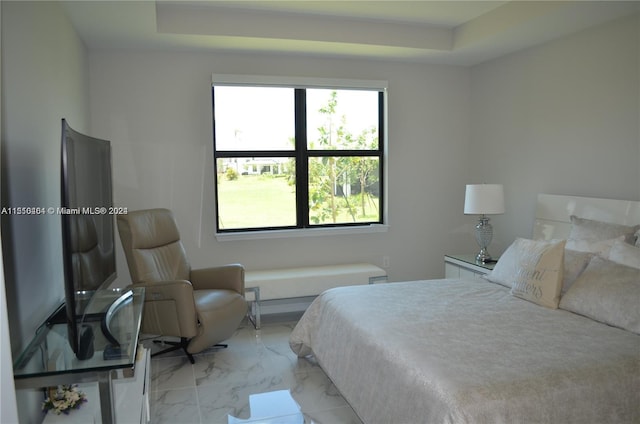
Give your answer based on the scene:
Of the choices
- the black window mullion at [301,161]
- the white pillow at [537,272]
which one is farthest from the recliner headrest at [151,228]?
the white pillow at [537,272]

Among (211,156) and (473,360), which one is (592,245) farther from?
(211,156)

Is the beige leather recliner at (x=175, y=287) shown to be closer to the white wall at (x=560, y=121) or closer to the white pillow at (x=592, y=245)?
the white pillow at (x=592, y=245)

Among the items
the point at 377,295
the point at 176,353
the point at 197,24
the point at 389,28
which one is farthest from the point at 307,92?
the point at 176,353

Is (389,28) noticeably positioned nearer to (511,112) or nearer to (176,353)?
(511,112)

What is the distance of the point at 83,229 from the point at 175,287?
1.25 m

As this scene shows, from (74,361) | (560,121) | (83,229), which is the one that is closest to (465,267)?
(560,121)

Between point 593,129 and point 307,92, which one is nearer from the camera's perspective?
point 593,129

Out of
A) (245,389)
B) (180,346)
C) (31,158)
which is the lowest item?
(245,389)

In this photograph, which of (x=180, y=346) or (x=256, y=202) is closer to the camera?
(x=180, y=346)

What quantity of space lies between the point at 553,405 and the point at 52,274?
2479 mm

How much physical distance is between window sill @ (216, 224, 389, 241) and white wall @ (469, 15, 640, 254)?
1214 mm

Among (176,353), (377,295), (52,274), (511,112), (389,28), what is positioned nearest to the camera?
(52,274)

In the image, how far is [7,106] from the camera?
204 centimetres

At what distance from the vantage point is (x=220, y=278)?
12.7 feet
